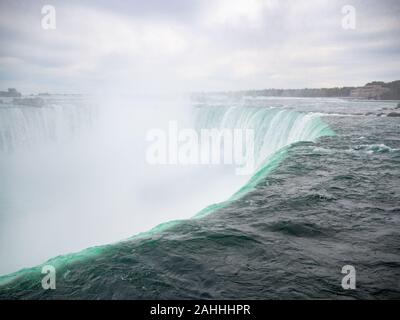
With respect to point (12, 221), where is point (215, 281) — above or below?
above

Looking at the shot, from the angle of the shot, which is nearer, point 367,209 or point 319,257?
point 319,257

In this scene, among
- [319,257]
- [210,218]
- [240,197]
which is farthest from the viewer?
[240,197]

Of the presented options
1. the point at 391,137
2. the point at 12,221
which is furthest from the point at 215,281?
the point at 12,221

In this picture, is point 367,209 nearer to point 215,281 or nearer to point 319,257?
point 319,257

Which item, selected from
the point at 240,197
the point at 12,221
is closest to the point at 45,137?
the point at 12,221

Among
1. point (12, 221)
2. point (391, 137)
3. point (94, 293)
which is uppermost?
point (391, 137)
